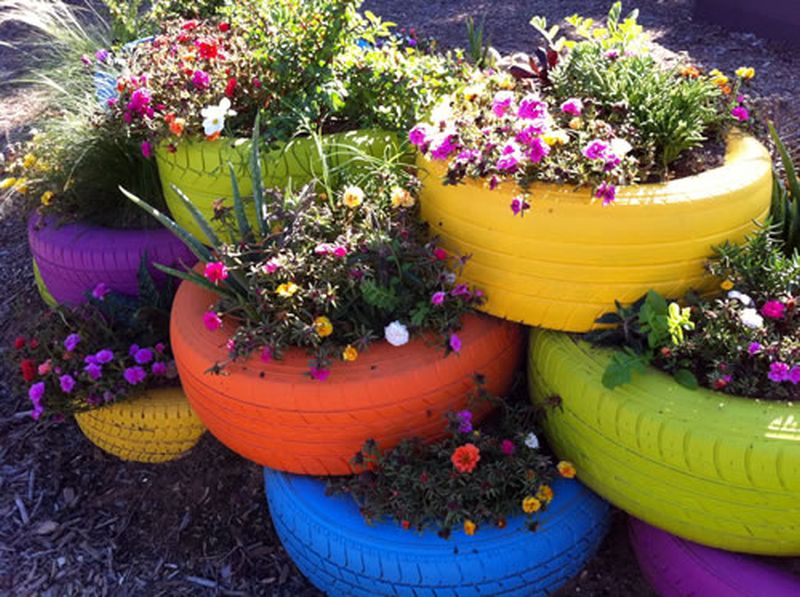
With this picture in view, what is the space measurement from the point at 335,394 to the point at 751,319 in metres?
1.13

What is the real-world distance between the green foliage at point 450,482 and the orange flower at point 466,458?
1 cm

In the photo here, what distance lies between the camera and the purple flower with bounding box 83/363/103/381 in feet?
9.30

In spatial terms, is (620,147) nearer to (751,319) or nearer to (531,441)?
(751,319)

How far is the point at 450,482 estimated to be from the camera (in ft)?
7.18

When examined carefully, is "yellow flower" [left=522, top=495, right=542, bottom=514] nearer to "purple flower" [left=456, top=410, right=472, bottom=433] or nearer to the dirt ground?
"purple flower" [left=456, top=410, right=472, bottom=433]

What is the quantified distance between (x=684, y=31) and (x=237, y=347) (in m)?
5.13

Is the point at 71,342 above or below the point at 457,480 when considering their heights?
below

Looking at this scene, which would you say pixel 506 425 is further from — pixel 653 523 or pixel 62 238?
pixel 62 238

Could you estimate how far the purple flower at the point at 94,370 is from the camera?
2.84 m

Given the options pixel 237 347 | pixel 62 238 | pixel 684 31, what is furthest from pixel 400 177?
pixel 684 31

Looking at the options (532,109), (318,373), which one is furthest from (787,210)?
(318,373)

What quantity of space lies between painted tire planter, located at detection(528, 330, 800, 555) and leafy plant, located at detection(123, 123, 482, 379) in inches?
15.9

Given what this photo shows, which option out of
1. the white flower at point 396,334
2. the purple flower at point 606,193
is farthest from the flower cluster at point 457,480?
the purple flower at point 606,193

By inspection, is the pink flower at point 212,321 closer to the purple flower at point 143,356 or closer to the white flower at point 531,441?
the purple flower at point 143,356
